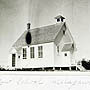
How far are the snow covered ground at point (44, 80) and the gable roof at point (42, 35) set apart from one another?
7.7 inches

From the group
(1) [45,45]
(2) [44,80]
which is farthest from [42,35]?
(2) [44,80]

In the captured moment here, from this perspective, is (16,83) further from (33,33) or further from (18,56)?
(33,33)

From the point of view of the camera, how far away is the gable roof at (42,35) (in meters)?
1.18

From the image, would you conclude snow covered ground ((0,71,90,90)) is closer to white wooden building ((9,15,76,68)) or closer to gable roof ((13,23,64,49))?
white wooden building ((9,15,76,68))

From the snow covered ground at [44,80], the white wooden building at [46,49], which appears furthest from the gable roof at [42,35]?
the snow covered ground at [44,80]

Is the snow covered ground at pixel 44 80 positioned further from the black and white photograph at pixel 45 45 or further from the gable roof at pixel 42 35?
the gable roof at pixel 42 35

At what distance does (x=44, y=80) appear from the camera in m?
1.19

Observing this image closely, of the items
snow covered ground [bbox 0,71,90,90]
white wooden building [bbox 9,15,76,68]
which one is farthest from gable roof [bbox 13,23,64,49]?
snow covered ground [bbox 0,71,90,90]

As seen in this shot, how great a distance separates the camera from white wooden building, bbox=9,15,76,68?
113 centimetres

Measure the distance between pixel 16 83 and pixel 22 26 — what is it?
0.38 metres

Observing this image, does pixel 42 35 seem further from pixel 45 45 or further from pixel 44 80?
pixel 44 80

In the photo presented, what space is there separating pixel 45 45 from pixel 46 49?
0.09ft

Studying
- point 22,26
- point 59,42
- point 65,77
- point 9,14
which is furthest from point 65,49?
point 9,14

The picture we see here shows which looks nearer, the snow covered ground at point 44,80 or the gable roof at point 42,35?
the snow covered ground at point 44,80
